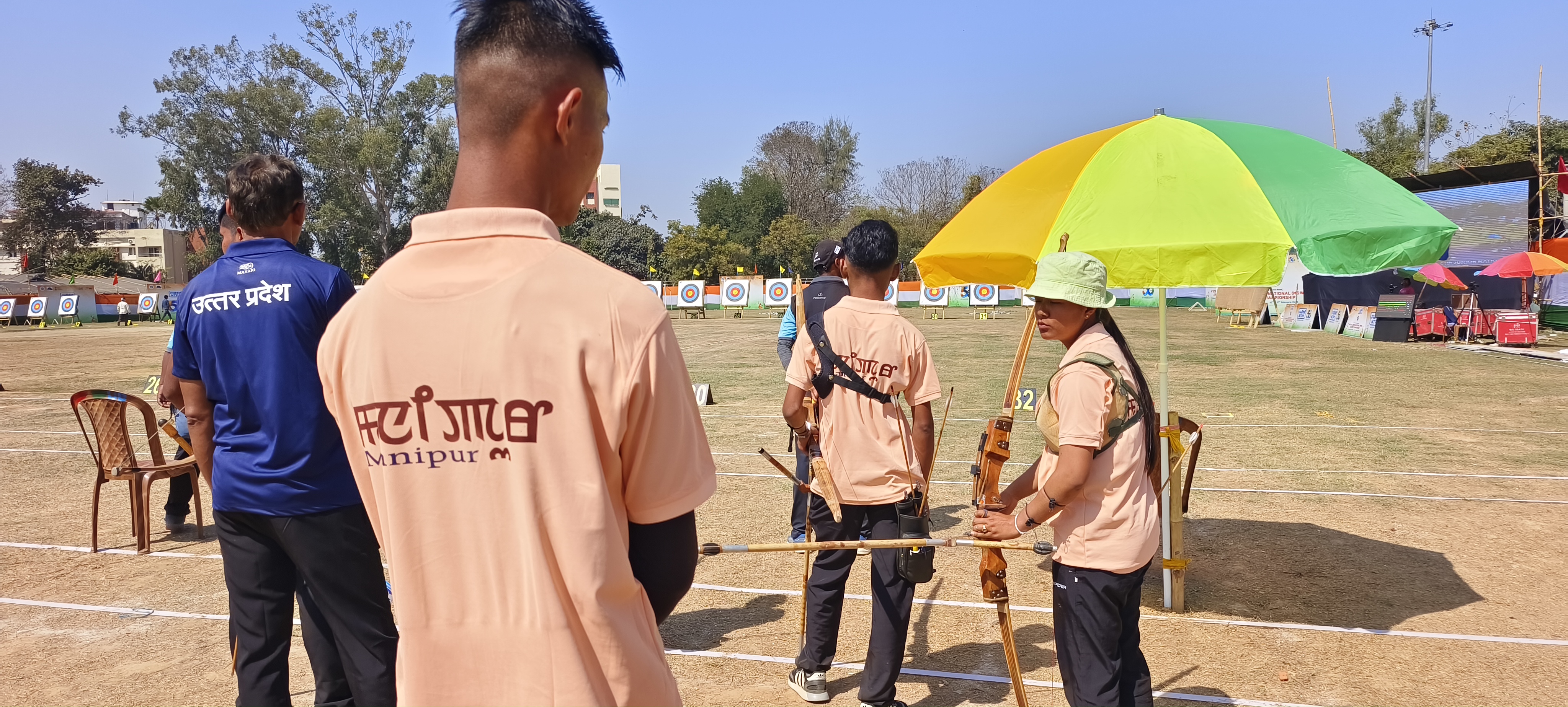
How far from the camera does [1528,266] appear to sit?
2169cm

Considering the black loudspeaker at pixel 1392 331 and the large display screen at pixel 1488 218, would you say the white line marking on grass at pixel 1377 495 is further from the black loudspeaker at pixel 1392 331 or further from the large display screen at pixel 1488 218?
the large display screen at pixel 1488 218

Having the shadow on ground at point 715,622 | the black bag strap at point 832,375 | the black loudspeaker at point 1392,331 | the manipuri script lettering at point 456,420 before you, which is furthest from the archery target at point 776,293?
the manipuri script lettering at point 456,420

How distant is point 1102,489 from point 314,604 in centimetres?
263

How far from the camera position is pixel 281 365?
3059 millimetres

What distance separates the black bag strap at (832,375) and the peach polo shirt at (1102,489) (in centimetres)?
109

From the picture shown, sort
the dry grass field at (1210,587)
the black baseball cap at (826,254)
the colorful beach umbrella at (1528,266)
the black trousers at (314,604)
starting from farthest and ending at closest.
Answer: the colorful beach umbrella at (1528,266) < the black baseball cap at (826,254) < the dry grass field at (1210,587) < the black trousers at (314,604)

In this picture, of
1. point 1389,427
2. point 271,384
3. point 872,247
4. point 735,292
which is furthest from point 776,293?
point 271,384

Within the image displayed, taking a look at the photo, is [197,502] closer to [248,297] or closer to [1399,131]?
[248,297]

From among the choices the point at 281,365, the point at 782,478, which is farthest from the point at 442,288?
the point at 782,478

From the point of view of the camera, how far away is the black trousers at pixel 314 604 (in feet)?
9.52

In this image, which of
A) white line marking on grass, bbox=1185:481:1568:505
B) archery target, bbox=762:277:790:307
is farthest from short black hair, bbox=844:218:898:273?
archery target, bbox=762:277:790:307

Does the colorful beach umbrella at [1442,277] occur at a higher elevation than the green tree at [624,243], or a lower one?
lower

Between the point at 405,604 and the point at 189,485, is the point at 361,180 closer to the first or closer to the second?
the point at 189,485

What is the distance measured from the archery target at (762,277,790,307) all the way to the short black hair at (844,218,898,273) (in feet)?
131
